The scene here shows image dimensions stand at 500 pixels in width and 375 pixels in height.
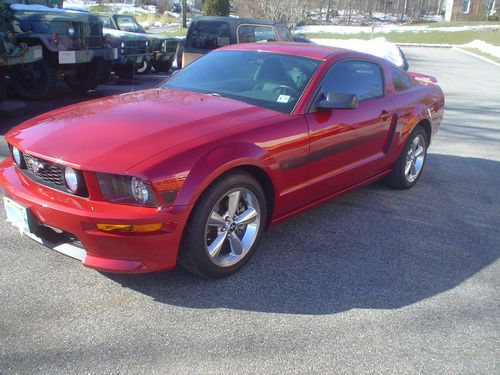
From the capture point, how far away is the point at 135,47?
1220cm

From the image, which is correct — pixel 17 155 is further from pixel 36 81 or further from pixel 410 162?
pixel 36 81

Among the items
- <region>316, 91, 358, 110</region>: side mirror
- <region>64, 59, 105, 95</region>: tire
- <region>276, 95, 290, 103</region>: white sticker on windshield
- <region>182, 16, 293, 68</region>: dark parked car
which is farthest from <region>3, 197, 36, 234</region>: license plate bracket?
<region>64, 59, 105, 95</region>: tire

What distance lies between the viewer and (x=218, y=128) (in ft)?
10.3

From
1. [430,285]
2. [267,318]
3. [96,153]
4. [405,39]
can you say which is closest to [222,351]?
[267,318]

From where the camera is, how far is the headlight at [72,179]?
9.06ft

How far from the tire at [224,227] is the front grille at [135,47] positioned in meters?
9.60

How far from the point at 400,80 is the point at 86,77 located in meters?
7.74

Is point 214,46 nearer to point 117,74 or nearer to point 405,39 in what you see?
point 117,74

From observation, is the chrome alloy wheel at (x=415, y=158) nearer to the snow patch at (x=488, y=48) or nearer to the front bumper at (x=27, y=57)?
the front bumper at (x=27, y=57)

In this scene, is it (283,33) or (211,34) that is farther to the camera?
(283,33)

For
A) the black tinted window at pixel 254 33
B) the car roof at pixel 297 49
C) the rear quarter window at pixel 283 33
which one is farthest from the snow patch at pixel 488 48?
the car roof at pixel 297 49

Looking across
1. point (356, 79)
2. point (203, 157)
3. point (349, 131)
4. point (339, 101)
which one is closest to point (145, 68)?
point (356, 79)

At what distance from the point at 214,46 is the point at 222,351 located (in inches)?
304

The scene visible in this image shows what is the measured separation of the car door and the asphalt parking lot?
1.49 ft
